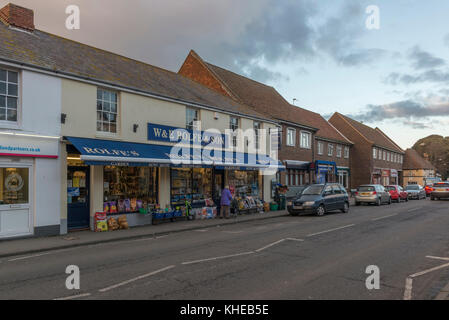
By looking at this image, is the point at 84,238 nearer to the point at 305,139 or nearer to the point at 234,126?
the point at 234,126

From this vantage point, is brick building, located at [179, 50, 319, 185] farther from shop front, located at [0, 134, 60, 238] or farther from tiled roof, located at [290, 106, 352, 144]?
shop front, located at [0, 134, 60, 238]

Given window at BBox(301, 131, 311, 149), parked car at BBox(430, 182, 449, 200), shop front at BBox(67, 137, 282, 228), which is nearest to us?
shop front at BBox(67, 137, 282, 228)

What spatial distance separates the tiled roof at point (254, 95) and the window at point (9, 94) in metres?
15.9

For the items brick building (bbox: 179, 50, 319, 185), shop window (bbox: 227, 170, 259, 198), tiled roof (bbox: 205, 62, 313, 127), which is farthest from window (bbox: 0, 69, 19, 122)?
tiled roof (bbox: 205, 62, 313, 127)

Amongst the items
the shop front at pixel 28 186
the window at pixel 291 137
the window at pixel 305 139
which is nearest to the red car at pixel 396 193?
the window at pixel 305 139

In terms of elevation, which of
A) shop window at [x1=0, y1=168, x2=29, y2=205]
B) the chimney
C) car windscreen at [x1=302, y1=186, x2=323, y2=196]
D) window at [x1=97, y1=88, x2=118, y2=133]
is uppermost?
the chimney

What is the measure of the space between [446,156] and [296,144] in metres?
80.0

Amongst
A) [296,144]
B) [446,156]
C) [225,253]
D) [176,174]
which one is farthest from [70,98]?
[446,156]

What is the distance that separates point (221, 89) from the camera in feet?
83.7

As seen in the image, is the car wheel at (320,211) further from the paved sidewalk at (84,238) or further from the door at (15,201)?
the door at (15,201)

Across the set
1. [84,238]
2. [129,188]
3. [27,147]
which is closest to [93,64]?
[27,147]

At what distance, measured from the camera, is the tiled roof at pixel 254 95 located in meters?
25.3

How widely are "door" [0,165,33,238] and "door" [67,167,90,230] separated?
142 centimetres

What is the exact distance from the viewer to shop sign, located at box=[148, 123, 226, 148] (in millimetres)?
15336
